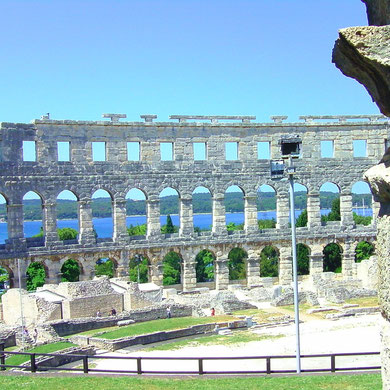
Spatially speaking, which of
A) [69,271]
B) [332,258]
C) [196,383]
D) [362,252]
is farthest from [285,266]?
[196,383]

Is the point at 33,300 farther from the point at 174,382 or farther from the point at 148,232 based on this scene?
the point at 174,382

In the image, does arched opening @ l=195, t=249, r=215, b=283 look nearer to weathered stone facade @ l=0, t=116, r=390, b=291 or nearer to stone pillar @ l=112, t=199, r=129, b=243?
weathered stone facade @ l=0, t=116, r=390, b=291

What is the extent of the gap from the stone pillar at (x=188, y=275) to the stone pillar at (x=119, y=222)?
139 inches

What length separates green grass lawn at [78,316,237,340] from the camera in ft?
82.8

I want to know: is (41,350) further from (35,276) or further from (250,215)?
(35,276)

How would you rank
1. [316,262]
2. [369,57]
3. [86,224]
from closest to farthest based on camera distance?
[369,57] < [86,224] < [316,262]

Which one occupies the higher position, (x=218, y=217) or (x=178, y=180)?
(x=178, y=180)

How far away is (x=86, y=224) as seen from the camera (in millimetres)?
35250

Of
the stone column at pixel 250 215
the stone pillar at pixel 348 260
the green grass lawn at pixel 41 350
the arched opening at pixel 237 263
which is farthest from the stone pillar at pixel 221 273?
the arched opening at pixel 237 263

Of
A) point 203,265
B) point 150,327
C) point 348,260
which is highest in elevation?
point 348,260

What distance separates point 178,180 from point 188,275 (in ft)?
16.8

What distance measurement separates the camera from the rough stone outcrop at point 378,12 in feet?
16.7

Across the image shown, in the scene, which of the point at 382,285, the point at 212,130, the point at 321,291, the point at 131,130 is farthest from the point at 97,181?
the point at 382,285

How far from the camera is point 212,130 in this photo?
37.8m
